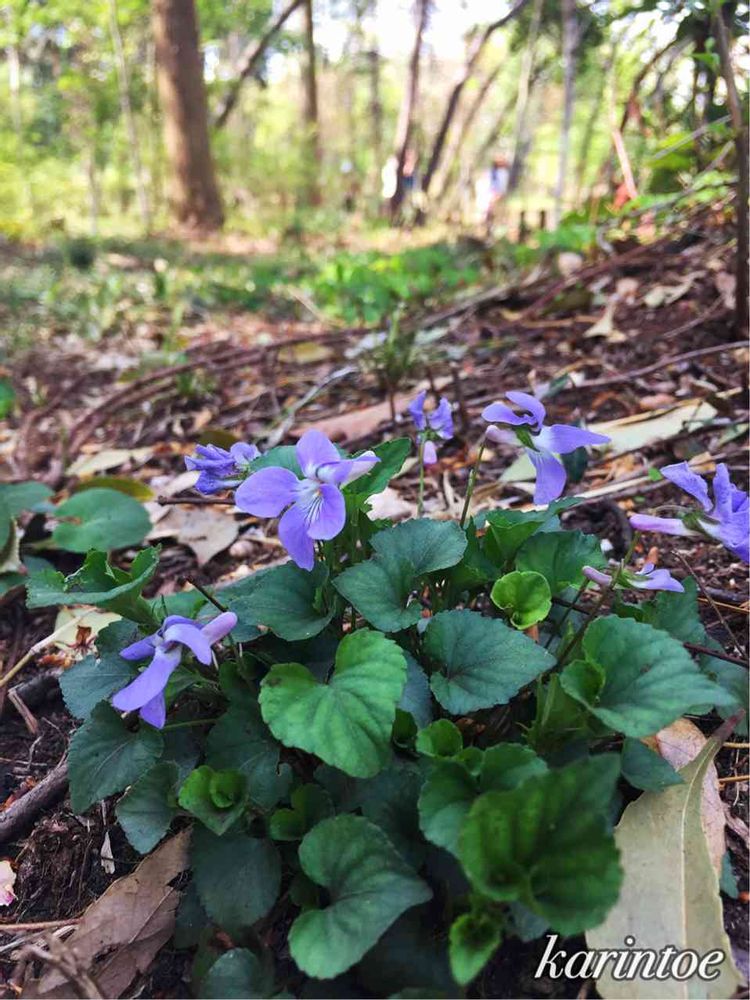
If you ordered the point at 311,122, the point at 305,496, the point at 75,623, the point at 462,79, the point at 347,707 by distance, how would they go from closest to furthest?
the point at 347,707, the point at 305,496, the point at 75,623, the point at 462,79, the point at 311,122

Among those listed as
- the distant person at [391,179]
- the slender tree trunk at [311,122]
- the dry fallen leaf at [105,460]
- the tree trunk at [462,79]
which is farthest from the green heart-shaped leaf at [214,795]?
the distant person at [391,179]

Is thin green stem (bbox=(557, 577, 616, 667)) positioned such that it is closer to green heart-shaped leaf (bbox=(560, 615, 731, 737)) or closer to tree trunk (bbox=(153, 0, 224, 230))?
green heart-shaped leaf (bbox=(560, 615, 731, 737))

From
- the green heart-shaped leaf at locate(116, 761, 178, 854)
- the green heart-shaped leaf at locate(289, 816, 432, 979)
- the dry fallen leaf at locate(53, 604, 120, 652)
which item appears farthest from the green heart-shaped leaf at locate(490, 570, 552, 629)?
the dry fallen leaf at locate(53, 604, 120, 652)

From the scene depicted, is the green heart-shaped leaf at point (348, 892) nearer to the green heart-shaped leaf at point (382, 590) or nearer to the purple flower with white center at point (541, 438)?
the green heart-shaped leaf at point (382, 590)

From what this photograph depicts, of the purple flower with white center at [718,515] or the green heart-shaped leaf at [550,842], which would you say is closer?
the green heart-shaped leaf at [550,842]

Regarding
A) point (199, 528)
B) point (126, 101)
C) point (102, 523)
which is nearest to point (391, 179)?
point (126, 101)

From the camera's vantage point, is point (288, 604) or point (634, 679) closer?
point (634, 679)

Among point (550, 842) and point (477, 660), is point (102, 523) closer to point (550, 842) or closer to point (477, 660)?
point (477, 660)
